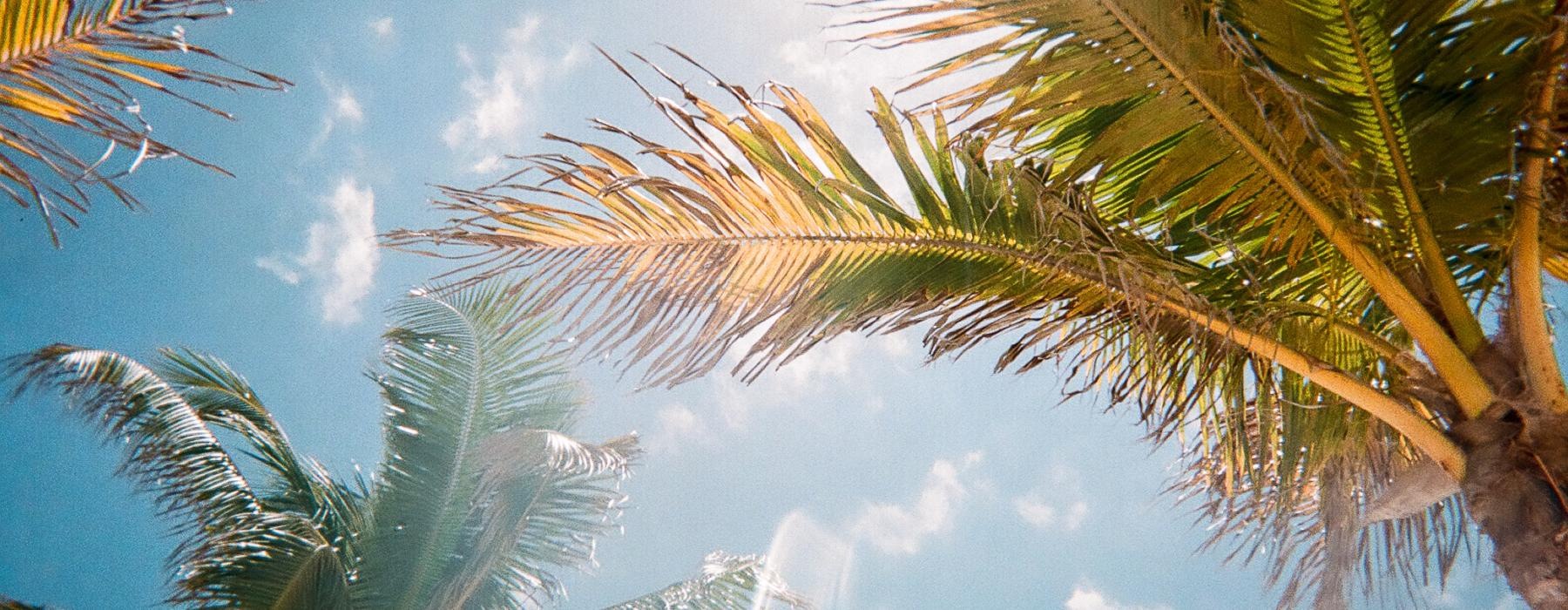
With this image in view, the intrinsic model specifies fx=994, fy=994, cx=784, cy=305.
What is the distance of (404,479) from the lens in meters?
7.86

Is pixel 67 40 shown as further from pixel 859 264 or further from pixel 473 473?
pixel 473 473

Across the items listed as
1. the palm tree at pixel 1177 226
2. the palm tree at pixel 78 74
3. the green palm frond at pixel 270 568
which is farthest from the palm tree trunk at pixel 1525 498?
the green palm frond at pixel 270 568

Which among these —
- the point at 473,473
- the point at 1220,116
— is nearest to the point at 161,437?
the point at 473,473

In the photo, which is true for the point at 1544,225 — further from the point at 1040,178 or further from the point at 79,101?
the point at 79,101

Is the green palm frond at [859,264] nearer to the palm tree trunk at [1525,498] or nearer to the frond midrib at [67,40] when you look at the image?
the palm tree trunk at [1525,498]

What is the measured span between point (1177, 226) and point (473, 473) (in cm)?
655

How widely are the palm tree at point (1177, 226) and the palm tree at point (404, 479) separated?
15.1 ft

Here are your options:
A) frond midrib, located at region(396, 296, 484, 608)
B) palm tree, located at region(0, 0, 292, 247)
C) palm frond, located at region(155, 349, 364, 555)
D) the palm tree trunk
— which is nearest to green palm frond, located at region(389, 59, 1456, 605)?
the palm tree trunk

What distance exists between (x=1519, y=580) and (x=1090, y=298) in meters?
1.03

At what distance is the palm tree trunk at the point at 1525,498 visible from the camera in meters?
1.90

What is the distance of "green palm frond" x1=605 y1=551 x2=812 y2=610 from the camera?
7074 mm

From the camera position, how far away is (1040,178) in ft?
7.39

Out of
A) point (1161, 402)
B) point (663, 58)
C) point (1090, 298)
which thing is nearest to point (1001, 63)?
point (1090, 298)

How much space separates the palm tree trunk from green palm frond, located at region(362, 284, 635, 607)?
573 cm
